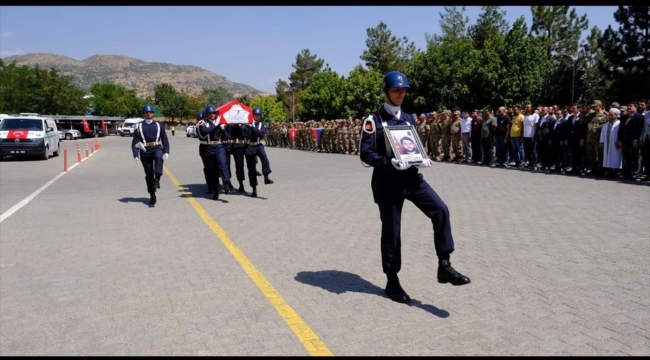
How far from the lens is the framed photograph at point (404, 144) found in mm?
5273

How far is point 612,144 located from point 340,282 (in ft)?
38.4

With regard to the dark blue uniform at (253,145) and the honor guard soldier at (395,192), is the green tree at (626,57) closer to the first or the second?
the dark blue uniform at (253,145)

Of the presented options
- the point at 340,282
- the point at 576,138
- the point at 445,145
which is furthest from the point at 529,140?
the point at 340,282

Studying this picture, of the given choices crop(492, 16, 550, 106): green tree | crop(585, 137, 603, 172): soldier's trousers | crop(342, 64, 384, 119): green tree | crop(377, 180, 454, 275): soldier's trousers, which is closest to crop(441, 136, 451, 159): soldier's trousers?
crop(585, 137, 603, 172): soldier's trousers

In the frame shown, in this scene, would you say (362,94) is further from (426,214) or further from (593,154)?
(426,214)

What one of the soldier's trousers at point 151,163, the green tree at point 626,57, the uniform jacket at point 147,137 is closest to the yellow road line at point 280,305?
the soldier's trousers at point 151,163

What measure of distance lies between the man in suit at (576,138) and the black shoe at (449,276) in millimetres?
12575

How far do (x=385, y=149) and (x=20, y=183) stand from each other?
1548 cm

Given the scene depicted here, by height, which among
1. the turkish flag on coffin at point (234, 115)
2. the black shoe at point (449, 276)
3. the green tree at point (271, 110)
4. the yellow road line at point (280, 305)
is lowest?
the yellow road line at point (280, 305)

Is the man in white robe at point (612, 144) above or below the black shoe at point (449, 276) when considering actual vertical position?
above

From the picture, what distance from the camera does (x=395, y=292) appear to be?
5.57 metres

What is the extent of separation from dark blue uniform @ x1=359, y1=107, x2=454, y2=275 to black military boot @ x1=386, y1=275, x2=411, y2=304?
3.5 inches

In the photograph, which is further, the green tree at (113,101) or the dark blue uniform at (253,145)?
the green tree at (113,101)

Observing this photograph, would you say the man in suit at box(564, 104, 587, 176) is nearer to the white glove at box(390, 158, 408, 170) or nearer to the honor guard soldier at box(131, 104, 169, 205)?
the honor guard soldier at box(131, 104, 169, 205)
